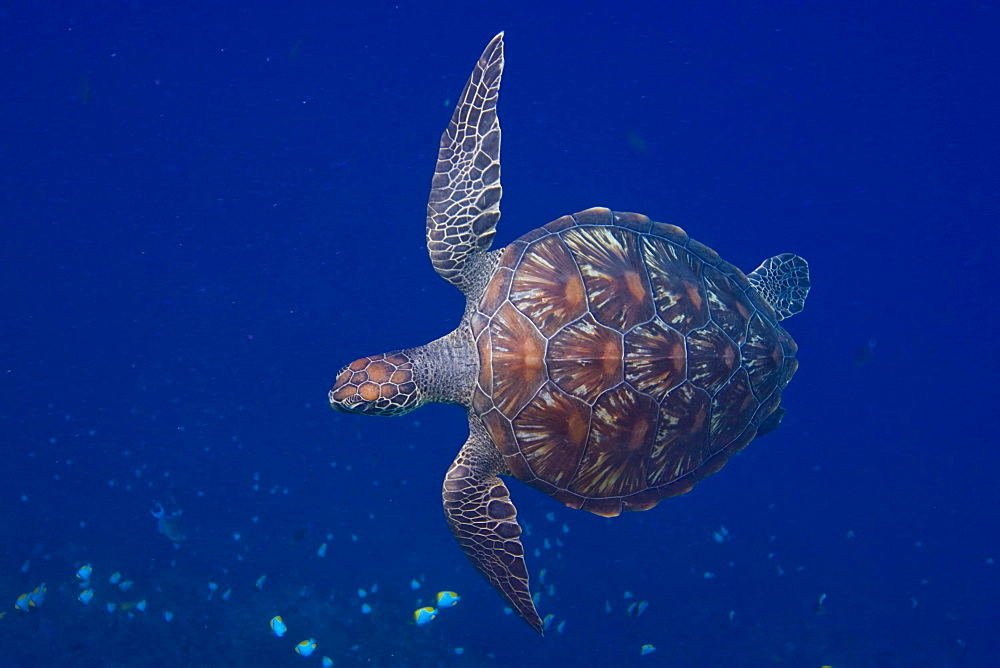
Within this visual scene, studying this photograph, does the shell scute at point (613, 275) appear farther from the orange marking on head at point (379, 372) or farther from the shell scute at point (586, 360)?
the orange marking on head at point (379, 372)

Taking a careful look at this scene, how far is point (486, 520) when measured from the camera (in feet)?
12.3

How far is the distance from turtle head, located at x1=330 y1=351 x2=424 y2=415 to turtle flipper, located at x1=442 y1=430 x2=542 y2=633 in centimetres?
61

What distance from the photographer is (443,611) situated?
7.70m

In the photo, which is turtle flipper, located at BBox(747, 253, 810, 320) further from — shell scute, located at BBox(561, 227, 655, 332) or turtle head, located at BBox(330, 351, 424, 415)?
turtle head, located at BBox(330, 351, 424, 415)

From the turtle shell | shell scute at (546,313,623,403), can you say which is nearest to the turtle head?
the turtle shell

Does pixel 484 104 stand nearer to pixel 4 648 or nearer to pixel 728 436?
pixel 728 436

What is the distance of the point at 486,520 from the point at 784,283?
3.42 m

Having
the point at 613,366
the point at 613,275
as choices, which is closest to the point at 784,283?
the point at 613,275

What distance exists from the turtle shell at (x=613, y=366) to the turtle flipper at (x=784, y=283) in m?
1.02

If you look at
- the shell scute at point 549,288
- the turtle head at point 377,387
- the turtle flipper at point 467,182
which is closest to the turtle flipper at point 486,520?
the turtle head at point 377,387

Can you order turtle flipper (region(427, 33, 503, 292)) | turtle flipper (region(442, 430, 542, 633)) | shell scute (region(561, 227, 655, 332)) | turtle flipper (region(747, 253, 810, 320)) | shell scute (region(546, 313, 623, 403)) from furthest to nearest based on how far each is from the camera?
Result: turtle flipper (region(747, 253, 810, 320)) → turtle flipper (region(427, 33, 503, 292)) → turtle flipper (region(442, 430, 542, 633)) → shell scute (region(561, 227, 655, 332)) → shell scute (region(546, 313, 623, 403))

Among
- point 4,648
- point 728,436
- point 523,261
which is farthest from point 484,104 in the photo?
point 4,648

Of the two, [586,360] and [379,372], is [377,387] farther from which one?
[586,360]

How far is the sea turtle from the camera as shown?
344 cm
